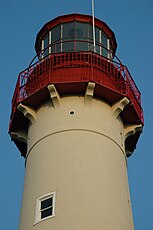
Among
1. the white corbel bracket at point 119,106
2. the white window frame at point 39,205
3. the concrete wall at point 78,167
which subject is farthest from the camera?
the white corbel bracket at point 119,106

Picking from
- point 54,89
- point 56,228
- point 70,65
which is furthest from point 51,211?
point 70,65

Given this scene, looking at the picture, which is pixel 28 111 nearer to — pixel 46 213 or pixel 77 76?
pixel 77 76

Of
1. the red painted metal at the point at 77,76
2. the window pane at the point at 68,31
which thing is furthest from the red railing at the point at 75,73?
the window pane at the point at 68,31

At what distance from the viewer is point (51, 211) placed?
19.6 m

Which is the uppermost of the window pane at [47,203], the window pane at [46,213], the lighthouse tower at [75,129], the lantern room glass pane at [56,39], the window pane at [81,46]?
the lantern room glass pane at [56,39]

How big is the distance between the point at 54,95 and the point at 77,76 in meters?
1.27

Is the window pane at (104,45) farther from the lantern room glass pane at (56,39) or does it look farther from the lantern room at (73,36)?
the lantern room glass pane at (56,39)

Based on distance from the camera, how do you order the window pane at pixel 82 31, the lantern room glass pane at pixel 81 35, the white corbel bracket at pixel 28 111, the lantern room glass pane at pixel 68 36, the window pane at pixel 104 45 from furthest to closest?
1. the window pane at pixel 104 45
2. the window pane at pixel 82 31
3. the lantern room glass pane at pixel 81 35
4. the lantern room glass pane at pixel 68 36
5. the white corbel bracket at pixel 28 111

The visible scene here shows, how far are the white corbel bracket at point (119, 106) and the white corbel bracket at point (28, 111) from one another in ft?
10.7

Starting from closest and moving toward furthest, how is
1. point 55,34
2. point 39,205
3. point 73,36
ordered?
1. point 39,205
2. point 73,36
3. point 55,34

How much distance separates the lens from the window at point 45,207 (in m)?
19.6

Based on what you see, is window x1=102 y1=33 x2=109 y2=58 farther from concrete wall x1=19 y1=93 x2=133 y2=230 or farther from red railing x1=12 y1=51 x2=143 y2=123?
concrete wall x1=19 y1=93 x2=133 y2=230

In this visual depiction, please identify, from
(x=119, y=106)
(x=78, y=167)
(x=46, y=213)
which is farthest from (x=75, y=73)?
(x=46, y=213)

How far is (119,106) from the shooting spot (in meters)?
22.8
